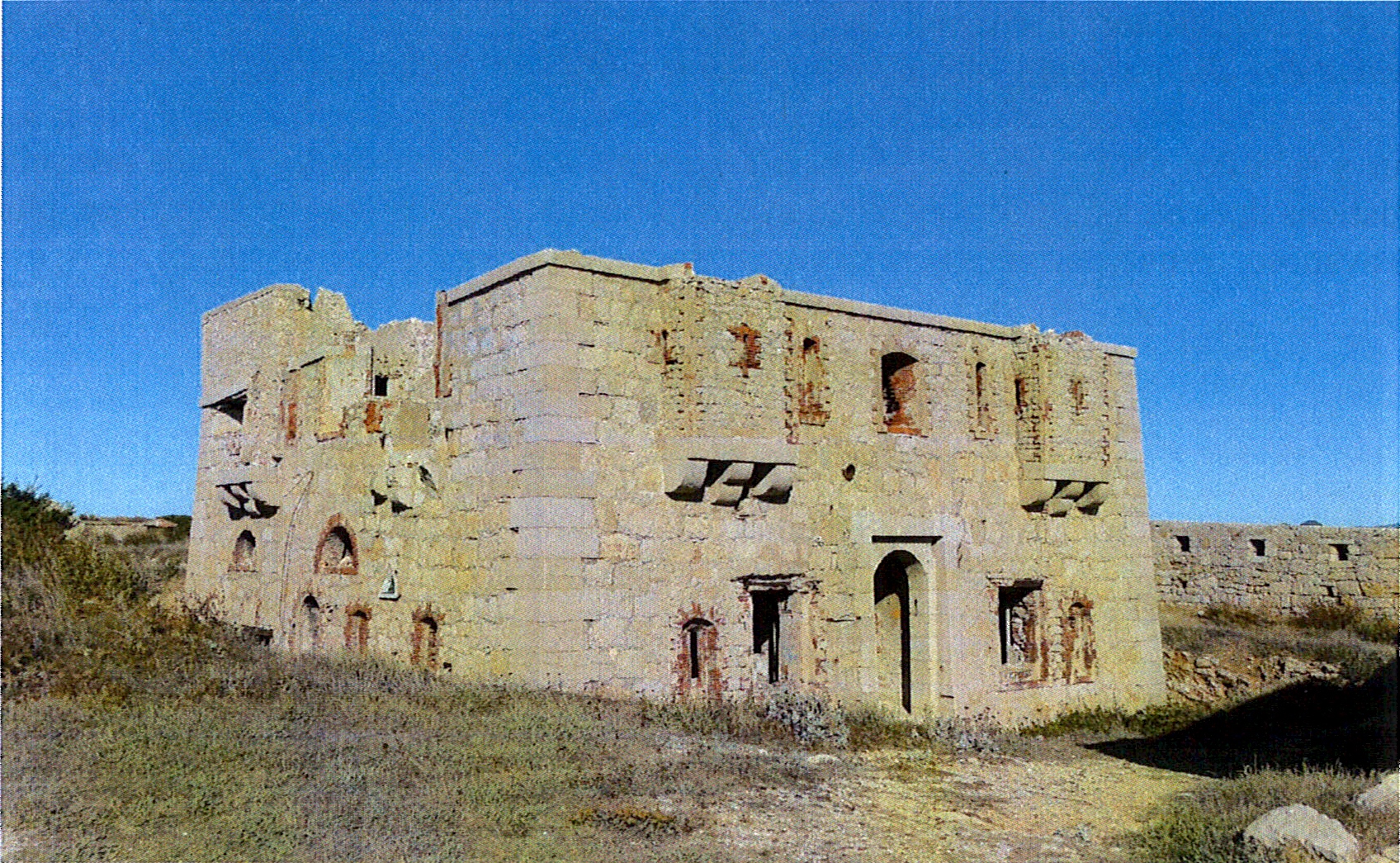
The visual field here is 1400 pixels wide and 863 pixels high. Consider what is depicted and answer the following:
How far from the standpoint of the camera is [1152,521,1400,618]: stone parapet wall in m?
19.7

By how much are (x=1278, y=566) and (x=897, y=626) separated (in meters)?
10.1

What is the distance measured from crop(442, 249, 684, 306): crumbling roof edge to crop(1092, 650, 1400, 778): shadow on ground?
830 centimetres

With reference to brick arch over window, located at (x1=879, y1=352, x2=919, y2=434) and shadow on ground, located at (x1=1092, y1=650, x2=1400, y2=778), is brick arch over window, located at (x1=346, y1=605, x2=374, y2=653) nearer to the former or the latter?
brick arch over window, located at (x1=879, y1=352, x2=919, y2=434)

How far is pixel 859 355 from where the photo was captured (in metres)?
14.8

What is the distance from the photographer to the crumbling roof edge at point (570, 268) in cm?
1199

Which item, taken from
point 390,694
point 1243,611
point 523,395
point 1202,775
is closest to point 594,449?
point 523,395

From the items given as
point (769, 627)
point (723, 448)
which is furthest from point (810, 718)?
point (723, 448)

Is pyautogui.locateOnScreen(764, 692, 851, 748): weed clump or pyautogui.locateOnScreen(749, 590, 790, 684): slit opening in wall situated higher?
pyautogui.locateOnScreen(749, 590, 790, 684): slit opening in wall

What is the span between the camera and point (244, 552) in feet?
60.2

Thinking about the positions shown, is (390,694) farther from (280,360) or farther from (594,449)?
(280,360)

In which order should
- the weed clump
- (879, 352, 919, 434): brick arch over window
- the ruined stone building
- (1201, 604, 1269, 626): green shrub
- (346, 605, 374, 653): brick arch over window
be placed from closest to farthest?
the weed clump
the ruined stone building
(346, 605, 374, 653): brick arch over window
(879, 352, 919, 434): brick arch over window
(1201, 604, 1269, 626): green shrub

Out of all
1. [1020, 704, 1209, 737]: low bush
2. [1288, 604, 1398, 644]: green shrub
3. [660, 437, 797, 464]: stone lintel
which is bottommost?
[1020, 704, 1209, 737]: low bush

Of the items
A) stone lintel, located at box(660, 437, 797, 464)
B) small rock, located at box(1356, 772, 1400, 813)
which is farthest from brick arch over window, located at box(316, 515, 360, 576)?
small rock, located at box(1356, 772, 1400, 813)

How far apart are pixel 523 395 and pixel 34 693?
5500 mm
